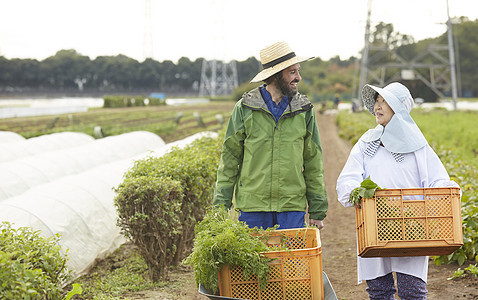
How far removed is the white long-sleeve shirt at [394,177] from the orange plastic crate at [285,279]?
55 centimetres

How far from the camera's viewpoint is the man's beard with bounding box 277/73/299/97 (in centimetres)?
384

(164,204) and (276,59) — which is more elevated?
(276,59)

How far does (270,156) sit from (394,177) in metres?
0.84

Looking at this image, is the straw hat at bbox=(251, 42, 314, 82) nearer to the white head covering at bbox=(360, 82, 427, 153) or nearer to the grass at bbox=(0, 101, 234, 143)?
the white head covering at bbox=(360, 82, 427, 153)

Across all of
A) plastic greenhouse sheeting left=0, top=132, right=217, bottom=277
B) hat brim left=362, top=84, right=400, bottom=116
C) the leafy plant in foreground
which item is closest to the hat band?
hat brim left=362, top=84, right=400, bottom=116

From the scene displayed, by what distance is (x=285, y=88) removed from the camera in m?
3.87

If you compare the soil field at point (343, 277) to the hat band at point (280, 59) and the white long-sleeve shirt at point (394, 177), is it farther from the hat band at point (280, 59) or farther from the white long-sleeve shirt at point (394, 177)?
the hat band at point (280, 59)

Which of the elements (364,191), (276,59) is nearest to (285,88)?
(276,59)

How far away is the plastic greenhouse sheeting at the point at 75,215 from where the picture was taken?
6.46 m

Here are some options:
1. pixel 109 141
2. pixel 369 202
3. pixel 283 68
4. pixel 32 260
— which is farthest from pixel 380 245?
pixel 109 141

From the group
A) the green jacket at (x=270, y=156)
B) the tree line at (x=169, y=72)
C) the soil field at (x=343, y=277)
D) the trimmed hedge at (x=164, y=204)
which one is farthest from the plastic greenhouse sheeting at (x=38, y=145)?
the tree line at (x=169, y=72)

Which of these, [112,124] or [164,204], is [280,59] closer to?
[164,204]

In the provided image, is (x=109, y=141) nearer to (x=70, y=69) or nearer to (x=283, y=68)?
(x=283, y=68)

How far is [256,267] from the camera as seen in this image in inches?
118
